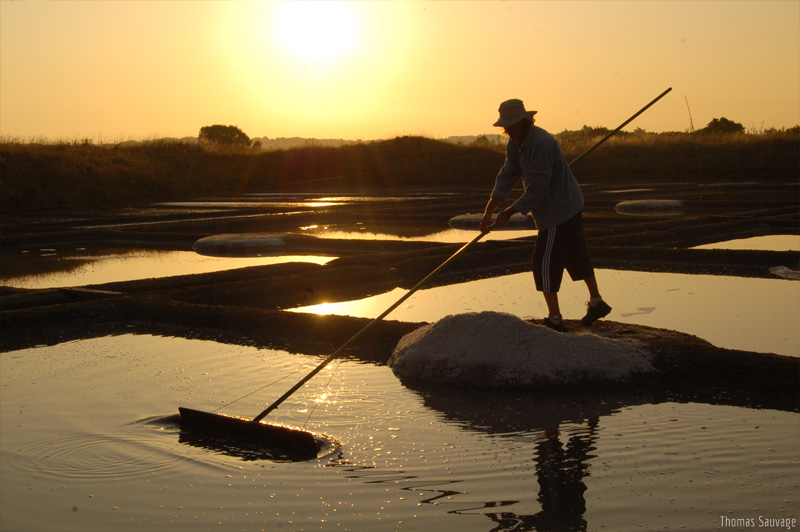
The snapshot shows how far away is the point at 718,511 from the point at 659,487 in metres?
0.21

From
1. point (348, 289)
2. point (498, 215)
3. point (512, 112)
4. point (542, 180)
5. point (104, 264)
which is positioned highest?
point (512, 112)

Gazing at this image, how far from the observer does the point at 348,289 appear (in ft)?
22.7

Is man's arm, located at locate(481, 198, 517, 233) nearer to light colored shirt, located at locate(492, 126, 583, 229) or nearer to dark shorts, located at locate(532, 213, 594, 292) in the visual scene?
light colored shirt, located at locate(492, 126, 583, 229)

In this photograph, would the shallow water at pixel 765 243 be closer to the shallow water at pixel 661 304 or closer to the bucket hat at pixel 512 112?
the shallow water at pixel 661 304

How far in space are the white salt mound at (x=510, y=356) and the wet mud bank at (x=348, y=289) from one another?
0.14 metres

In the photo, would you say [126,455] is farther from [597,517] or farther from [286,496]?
[597,517]

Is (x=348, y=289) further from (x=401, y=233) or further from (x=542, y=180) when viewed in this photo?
(x=401, y=233)

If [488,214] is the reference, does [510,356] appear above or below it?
below

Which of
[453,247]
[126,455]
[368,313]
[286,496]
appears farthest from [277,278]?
[286,496]

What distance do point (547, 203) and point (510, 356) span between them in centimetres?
84

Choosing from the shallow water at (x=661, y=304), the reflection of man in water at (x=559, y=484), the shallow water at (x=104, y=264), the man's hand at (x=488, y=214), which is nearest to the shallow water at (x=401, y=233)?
the shallow water at (x=104, y=264)

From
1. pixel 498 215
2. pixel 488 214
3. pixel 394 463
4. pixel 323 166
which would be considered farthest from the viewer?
pixel 323 166

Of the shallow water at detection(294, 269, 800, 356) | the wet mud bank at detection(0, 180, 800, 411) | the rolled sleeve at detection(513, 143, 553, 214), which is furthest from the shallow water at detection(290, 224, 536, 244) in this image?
the rolled sleeve at detection(513, 143, 553, 214)

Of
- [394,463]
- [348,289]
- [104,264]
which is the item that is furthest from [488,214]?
[104,264]
